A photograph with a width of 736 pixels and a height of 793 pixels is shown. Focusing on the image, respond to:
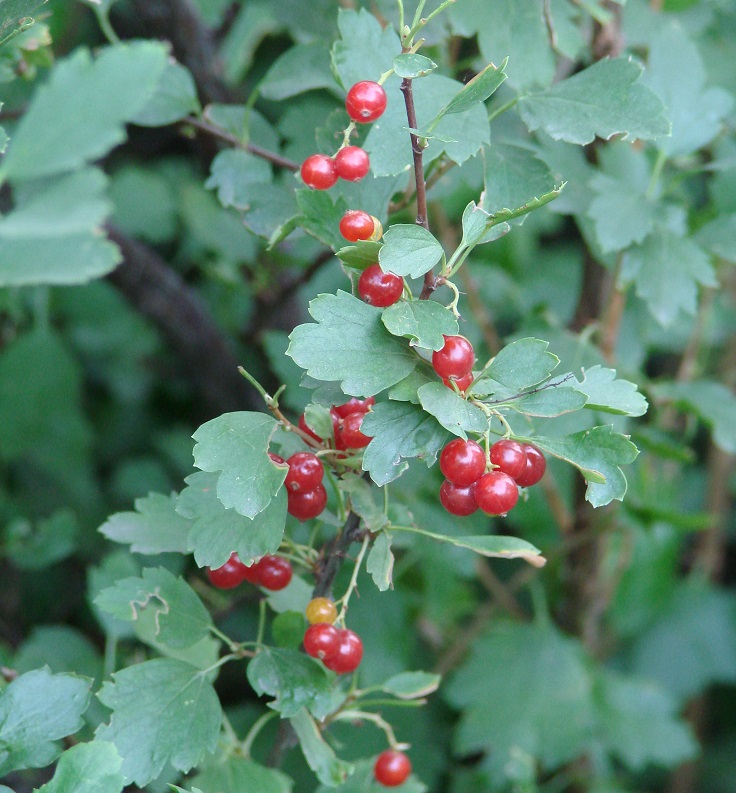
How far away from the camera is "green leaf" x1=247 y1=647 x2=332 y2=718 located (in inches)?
25.6

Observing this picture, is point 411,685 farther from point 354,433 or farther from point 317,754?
point 354,433

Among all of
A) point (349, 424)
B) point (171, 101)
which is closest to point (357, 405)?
point (349, 424)

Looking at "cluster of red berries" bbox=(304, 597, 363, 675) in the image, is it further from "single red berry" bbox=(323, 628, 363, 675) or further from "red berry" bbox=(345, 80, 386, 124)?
"red berry" bbox=(345, 80, 386, 124)

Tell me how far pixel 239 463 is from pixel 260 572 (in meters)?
0.15

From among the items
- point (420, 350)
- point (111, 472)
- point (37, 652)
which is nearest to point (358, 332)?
point (420, 350)

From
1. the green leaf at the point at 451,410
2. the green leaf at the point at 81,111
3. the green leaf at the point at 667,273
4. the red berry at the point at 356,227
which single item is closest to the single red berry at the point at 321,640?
the green leaf at the point at 451,410

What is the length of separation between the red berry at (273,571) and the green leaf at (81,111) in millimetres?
428

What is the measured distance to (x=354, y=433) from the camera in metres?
0.64

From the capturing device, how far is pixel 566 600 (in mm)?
1479

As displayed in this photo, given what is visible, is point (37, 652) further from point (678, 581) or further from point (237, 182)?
point (678, 581)

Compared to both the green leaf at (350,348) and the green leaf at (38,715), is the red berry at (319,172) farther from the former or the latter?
the green leaf at (38,715)

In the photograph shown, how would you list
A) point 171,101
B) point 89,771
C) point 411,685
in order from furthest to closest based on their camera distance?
1. point 171,101
2. point 411,685
3. point 89,771

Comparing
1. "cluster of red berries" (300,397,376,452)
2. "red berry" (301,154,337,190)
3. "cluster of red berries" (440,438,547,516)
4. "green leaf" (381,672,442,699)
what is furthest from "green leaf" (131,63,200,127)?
"green leaf" (381,672,442,699)

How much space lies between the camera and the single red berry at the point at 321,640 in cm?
66
